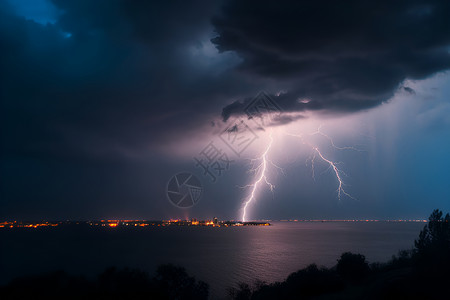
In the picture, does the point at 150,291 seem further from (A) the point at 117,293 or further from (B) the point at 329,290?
(B) the point at 329,290

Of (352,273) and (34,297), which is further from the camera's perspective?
(352,273)

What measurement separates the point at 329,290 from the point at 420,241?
37.2 feet

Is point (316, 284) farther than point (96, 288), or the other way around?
point (96, 288)

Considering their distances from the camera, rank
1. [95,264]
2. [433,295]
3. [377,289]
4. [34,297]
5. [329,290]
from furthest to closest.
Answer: [95,264]
[329,290]
[34,297]
[377,289]
[433,295]

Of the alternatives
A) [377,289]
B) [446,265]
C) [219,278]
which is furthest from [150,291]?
[219,278]

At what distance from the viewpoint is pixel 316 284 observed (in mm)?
19562

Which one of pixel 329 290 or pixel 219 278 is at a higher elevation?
pixel 329 290

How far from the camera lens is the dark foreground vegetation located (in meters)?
14.8

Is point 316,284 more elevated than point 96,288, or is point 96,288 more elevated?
point 316,284

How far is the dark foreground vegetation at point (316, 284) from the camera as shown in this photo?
48.4ft

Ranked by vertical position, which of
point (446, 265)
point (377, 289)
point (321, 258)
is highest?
point (446, 265)

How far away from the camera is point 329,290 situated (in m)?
19.6

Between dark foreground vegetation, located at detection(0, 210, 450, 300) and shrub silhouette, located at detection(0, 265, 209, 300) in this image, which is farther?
shrub silhouette, located at detection(0, 265, 209, 300)

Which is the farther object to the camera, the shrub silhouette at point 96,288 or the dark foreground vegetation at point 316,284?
the shrub silhouette at point 96,288
